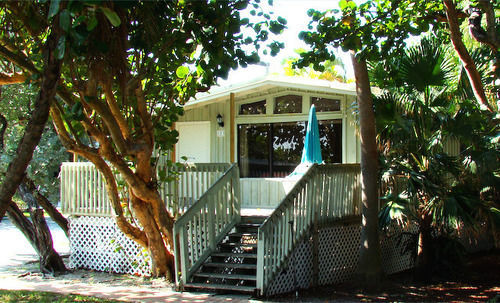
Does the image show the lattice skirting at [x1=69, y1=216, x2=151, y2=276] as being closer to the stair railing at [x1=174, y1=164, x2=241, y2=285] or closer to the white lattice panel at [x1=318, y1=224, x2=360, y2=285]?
the stair railing at [x1=174, y1=164, x2=241, y2=285]

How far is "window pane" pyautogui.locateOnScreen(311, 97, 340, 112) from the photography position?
1362 centimetres

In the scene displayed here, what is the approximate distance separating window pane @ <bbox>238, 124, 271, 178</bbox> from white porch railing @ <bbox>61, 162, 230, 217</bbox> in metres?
3.93

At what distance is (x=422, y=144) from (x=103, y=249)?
695 cm

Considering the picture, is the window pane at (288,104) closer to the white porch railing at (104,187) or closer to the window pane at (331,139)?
the window pane at (331,139)

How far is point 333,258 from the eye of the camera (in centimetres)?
1009

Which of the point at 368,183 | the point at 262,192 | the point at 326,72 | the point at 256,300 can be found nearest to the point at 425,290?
the point at 368,183

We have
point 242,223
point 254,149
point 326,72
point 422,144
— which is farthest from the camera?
point 326,72

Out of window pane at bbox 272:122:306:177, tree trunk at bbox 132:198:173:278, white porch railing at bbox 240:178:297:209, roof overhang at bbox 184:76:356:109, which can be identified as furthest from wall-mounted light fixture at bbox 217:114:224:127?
tree trunk at bbox 132:198:173:278

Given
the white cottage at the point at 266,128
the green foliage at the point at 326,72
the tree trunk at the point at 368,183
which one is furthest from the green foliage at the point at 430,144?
the green foliage at the point at 326,72

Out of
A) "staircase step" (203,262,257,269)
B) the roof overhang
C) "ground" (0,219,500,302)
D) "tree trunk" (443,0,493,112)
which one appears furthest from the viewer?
the roof overhang

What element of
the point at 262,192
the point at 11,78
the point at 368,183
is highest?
the point at 11,78

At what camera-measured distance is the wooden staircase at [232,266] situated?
8.86 metres

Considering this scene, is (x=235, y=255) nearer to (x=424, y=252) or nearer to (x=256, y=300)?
(x=256, y=300)

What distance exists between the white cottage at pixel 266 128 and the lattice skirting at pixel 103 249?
3.09 m
